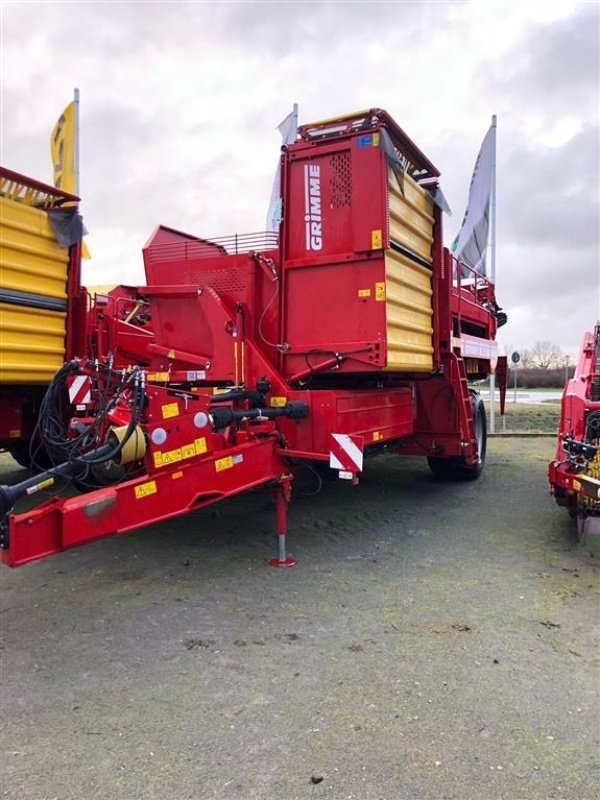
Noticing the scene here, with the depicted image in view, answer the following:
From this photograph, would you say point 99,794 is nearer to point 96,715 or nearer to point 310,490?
point 96,715

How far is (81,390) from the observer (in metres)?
4.10

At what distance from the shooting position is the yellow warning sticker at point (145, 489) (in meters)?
3.64

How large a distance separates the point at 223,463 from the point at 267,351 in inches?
52.8

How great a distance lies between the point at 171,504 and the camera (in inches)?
152

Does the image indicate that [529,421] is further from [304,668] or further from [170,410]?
[304,668]

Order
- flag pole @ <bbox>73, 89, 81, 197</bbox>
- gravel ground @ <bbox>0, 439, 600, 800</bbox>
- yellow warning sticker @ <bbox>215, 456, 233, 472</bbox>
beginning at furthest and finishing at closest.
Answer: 1. flag pole @ <bbox>73, 89, 81, 197</bbox>
2. yellow warning sticker @ <bbox>215, 456, 233, 472</bbox>
3. gravel ground @ <bbox>0, 439, 600, 800</bbox>

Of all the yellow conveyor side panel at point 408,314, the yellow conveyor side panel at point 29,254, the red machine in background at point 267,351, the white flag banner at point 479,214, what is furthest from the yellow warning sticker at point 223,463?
the white flag banner at point 479,214

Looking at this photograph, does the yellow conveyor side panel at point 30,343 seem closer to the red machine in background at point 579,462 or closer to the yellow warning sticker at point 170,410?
the yellow warning sticker at point 170,410

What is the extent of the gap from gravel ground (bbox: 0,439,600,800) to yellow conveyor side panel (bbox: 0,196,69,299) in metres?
2.37

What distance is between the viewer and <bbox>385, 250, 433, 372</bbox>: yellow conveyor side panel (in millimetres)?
4922

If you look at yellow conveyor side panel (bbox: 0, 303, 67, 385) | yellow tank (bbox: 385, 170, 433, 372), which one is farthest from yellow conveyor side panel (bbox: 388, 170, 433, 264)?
yellow conveyor side panel (bbox: 0, 303, 67, 385)

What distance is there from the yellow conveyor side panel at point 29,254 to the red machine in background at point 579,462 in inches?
184

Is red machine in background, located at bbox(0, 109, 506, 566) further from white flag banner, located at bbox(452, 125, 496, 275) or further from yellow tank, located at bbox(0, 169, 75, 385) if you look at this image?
white flag banner, located at bbox(452, 125, 496, 275)

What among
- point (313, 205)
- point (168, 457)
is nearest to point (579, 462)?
point (313, 205)
